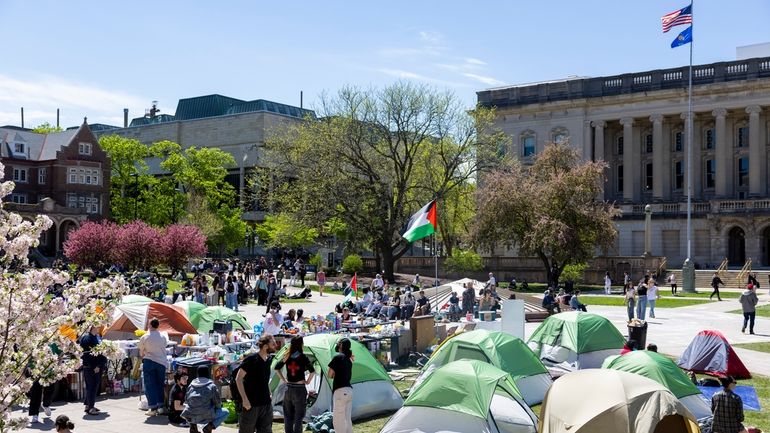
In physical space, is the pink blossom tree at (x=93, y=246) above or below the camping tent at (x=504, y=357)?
above

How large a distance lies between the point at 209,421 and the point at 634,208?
69649mm

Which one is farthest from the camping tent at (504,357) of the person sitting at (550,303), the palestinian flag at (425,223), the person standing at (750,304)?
the person sitting at (550,303)

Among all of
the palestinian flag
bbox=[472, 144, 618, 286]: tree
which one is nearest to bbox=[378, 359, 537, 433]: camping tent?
the palestinian flag

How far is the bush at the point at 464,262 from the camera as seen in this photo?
202 feet

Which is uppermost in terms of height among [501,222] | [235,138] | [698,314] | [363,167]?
[235,138]

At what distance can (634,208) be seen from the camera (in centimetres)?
Answer: 7762

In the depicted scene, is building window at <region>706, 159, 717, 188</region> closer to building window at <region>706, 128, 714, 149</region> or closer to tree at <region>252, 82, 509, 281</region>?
building window at <region>706, 128, 714, 149</region>

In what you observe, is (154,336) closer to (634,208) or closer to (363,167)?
(363,167)

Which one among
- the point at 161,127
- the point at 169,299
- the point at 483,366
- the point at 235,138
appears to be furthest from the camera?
the point at 161,127

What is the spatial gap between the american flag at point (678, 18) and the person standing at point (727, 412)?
134 feet

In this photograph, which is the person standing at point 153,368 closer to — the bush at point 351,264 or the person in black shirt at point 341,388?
the person in black shirt at point 341,388

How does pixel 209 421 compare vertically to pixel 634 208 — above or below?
below

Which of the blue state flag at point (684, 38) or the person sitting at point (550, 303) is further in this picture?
the blue state flag at point (684, 38)

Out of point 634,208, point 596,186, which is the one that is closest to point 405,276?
point 596,186
